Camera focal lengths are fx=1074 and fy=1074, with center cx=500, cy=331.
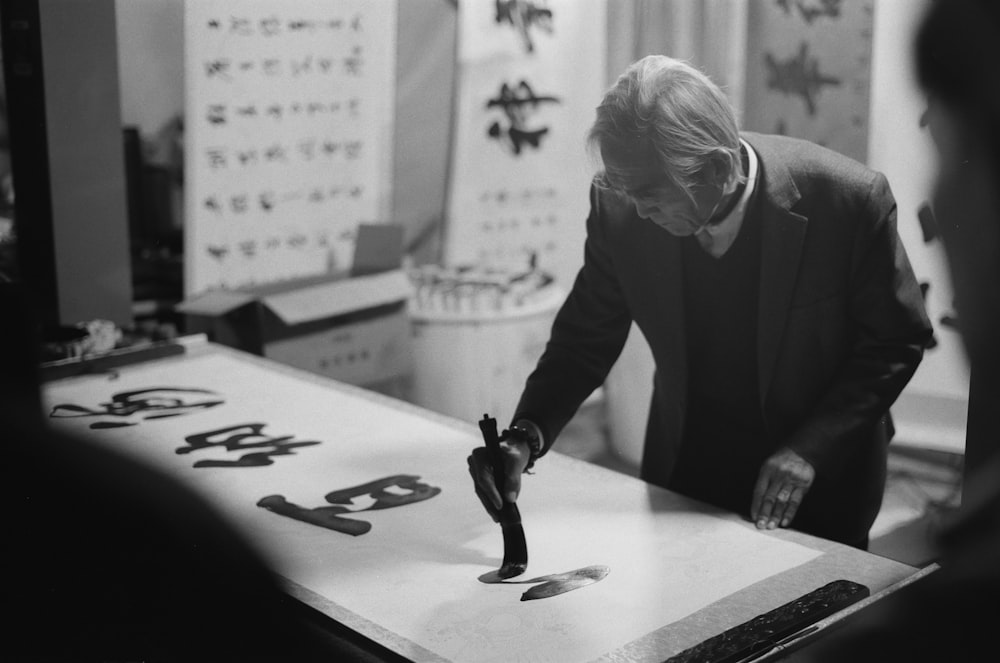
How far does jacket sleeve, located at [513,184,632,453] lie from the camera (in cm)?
150

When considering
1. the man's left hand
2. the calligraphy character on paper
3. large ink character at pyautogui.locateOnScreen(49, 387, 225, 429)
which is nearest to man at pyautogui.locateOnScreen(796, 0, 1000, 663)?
the man's left hand

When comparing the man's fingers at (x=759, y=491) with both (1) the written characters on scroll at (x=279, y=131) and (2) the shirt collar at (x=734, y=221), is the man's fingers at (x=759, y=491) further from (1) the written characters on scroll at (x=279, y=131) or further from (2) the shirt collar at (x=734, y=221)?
(1) the written characters on scroll at (x=279, y=131)

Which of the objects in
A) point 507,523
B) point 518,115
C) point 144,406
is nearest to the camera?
point 507,523

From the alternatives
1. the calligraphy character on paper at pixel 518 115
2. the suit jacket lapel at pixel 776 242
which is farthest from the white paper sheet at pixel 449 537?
the calligraphy character on paper at pixel 518 115

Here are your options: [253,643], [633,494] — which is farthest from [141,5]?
[253,643]

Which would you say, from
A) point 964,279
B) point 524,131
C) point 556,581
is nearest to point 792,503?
point 556,581

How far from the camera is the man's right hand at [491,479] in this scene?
1.38 meters

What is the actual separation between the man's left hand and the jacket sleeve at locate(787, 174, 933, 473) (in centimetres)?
2

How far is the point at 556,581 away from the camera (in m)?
1.25

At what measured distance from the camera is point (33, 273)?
70.6 inches

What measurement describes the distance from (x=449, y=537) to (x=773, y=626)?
0.46 m

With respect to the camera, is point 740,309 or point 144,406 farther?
point 144,406

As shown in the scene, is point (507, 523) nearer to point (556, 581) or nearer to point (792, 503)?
point (556, 581)

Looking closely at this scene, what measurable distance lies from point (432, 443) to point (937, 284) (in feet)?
2.58
